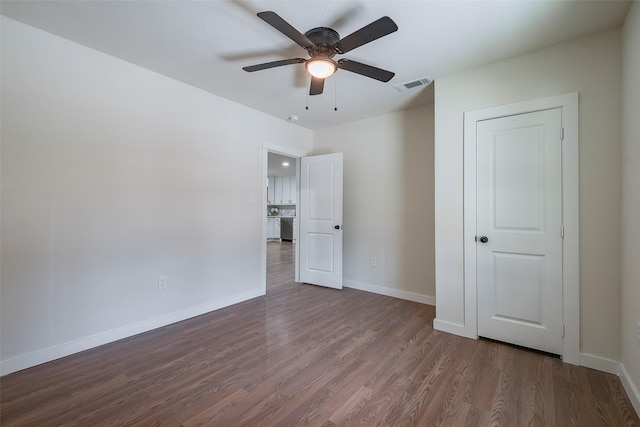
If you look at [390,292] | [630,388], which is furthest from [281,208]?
[630,388]

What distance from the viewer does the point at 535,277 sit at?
234cm

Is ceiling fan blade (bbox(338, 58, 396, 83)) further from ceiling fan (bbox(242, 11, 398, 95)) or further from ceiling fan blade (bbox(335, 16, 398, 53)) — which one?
ceiling fan blade (bbox(335, 16, 398, 53))

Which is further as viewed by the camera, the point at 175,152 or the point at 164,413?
the point at 175,152

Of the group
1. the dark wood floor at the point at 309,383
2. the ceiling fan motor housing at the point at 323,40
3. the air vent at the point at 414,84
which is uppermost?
the air vent at the point at 414,84

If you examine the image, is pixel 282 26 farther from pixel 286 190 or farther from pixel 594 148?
pixel 286 190

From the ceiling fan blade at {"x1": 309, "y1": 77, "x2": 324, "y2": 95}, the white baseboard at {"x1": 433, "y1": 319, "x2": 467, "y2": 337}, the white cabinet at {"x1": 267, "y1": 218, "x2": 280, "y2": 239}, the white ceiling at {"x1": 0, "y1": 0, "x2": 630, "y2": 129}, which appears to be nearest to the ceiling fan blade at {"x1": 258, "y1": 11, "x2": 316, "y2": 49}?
the white ceiling at {"x1": 0, "y1": 0, "x2": 630, "y2": 129}

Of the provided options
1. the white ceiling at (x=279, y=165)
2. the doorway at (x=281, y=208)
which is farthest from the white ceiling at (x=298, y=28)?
the doorway at (x=281, y=208)

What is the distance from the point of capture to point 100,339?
7.92 feet

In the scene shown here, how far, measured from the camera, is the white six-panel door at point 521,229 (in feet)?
7.40

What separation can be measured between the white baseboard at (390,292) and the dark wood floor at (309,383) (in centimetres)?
77

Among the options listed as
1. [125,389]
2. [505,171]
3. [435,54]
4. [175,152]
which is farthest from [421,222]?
[125,389]

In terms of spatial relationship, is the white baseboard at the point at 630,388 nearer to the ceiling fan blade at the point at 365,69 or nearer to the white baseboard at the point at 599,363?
the white baseboard at the point at 599,363

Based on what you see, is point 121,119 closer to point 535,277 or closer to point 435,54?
point 435,54

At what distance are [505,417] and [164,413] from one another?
1968 mm
